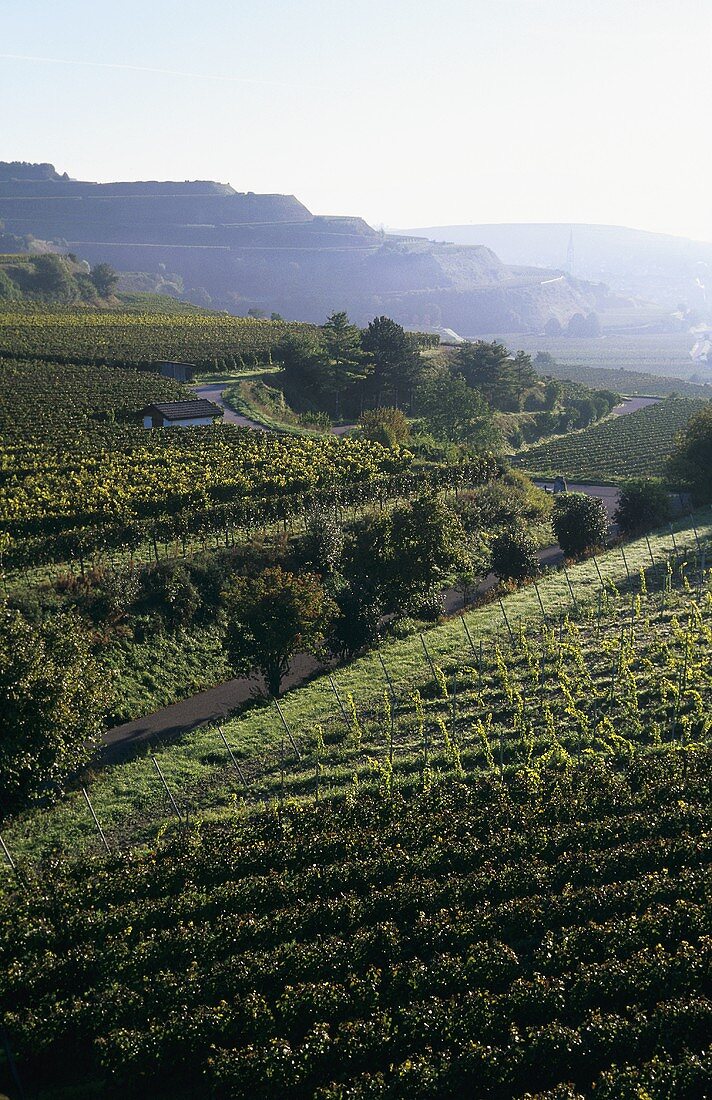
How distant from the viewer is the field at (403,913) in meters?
16.1

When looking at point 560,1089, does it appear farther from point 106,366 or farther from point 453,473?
point 106,366

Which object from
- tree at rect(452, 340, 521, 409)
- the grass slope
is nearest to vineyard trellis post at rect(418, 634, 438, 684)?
the grass slope

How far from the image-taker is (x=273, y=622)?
116ft

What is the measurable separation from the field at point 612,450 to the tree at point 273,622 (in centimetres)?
5697

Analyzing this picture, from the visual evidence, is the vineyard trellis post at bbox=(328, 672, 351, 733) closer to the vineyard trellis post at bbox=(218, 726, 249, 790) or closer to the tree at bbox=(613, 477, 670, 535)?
the vineyard trellis post at bbox=(218, 726, 249, 790)

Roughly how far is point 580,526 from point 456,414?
155ft

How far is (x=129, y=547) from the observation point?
47000 mm

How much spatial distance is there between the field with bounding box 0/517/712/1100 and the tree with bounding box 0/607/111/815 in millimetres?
1425

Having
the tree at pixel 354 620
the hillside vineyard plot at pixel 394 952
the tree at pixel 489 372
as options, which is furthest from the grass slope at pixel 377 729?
the tree at pixel 489 372

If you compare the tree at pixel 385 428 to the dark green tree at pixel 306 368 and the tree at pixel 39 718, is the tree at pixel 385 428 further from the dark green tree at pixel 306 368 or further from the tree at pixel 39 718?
the tree at pixel 39 718

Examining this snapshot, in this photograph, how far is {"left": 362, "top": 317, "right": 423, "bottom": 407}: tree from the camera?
101 meters

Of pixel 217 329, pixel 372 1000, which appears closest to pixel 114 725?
pixel 372 1000

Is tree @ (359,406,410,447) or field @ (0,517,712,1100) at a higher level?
tree @ (359,406,410,447)

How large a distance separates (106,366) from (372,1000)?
89116 mm
